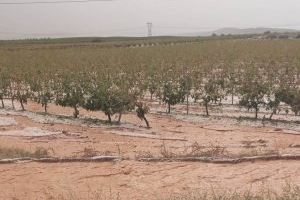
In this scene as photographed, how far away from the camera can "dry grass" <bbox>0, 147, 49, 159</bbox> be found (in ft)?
33.7

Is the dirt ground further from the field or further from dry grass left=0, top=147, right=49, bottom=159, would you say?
dry grass left=0, top=147, right=49, bottom=159

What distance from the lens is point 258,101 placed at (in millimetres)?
15484

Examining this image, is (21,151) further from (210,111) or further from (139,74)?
(139,74)

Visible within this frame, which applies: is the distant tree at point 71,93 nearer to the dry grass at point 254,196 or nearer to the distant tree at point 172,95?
the distant tree at point 172,95

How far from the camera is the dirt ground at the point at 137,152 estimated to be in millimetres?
8328

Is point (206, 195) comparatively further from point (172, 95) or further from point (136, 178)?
point (172, 95)

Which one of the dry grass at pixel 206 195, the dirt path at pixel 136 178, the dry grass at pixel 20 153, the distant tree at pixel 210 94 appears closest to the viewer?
the dry grass at pixel 206 195

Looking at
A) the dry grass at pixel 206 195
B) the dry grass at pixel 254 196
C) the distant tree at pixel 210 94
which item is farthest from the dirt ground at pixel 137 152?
the distant tree at pixel 210 94

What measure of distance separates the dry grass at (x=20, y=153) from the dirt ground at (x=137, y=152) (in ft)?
1.08

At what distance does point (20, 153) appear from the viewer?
34.6ft

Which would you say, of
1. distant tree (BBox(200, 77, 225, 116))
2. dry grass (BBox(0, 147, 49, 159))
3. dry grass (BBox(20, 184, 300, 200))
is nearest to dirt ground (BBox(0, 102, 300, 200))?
dry grass (BBox(20, 184, 300, 200))

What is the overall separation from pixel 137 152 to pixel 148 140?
1709 millimetres

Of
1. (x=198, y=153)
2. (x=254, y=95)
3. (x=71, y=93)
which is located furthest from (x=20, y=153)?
(x=254, y=95)

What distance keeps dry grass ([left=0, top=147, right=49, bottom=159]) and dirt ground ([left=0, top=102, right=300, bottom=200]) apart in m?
0.33
